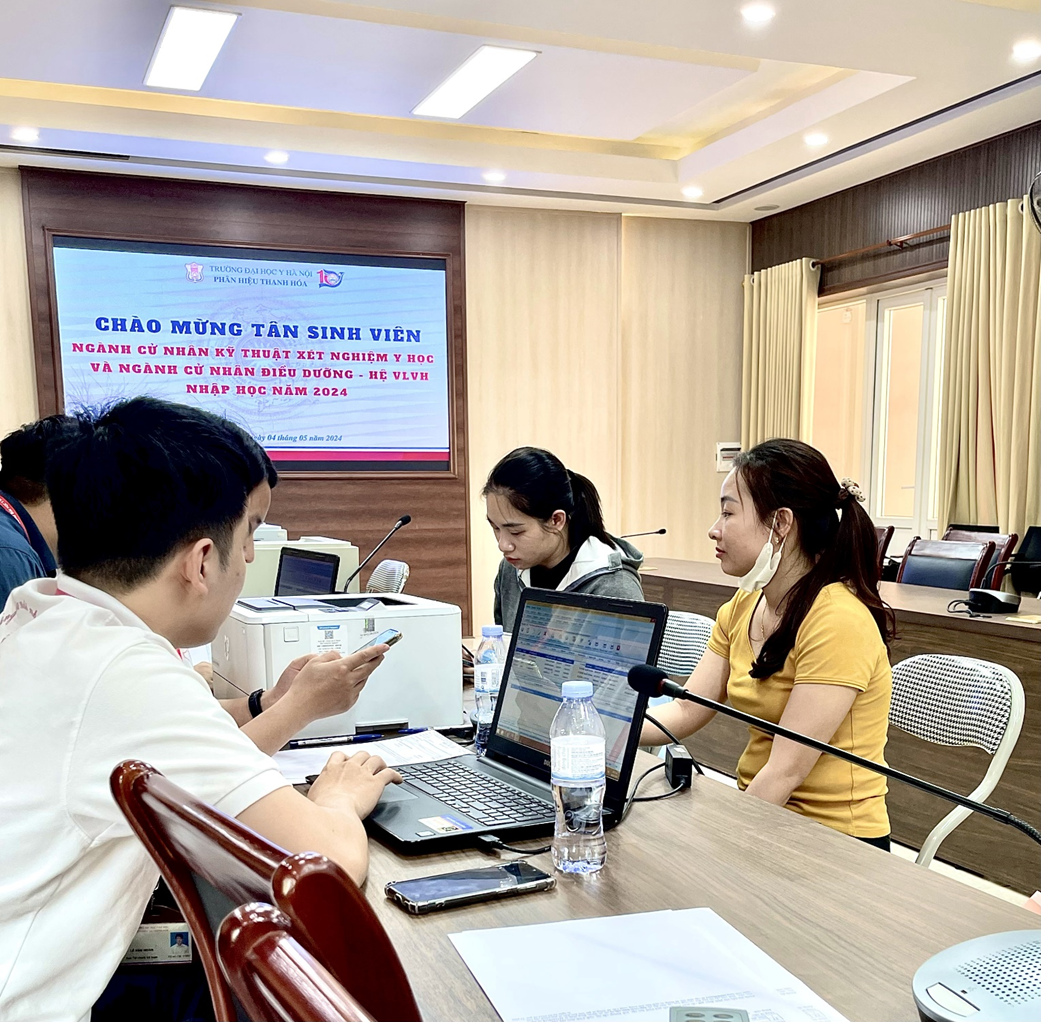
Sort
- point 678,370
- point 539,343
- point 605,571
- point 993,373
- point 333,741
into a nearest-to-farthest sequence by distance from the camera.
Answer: point 333,741, point 605,571, point 993,373, point 539,343, point 678,370

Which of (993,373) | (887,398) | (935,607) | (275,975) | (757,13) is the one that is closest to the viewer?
(275,975)

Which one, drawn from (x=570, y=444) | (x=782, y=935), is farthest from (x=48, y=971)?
(x=570, y=444)

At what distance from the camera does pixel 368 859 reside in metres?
1.16

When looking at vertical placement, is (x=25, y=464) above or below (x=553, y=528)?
above

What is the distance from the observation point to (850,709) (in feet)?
5.58

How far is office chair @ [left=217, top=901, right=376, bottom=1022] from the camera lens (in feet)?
1.18

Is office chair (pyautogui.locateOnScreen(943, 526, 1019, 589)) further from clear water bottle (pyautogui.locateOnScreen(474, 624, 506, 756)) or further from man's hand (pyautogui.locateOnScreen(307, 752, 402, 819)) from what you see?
man's hand (pyautogui.locateOnScreen(307, 752, 402, 819))

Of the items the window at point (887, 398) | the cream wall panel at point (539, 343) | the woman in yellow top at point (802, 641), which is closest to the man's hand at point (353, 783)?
the woman in yellow top at point (802, 641)

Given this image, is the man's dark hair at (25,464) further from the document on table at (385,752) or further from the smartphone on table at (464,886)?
the smartphone on table at (464,886)

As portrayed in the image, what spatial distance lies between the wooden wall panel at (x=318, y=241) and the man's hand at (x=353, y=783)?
13.9ft

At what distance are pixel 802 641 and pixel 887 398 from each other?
496cm

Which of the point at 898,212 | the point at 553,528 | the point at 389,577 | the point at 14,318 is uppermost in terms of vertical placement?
the point at 898,212

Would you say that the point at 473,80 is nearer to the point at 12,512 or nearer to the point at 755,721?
the point at 12,512

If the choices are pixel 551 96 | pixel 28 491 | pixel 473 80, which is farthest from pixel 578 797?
pixel 551 96
